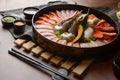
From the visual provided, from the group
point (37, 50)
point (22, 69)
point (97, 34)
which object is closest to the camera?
point (22, 69)

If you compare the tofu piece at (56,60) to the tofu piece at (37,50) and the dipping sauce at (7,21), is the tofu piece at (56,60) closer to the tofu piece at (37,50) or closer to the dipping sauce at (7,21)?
the tofu piece at (37,50)

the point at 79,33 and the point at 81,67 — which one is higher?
the point at 79,33

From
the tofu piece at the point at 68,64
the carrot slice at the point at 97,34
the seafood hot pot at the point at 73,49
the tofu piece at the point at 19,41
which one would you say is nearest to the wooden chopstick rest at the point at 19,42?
the tofu piece at the point at 19,41

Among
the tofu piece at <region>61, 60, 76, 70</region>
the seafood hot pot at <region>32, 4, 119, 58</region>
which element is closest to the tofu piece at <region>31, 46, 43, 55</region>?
the seafood hot pot at <region>32, 4, 119, 58</region>

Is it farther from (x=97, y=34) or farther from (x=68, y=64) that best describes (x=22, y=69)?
(x=97, y=34)

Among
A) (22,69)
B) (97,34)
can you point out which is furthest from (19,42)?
(97,34)

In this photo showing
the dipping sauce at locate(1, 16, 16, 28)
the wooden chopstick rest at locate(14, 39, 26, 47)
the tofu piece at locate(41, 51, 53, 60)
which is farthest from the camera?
the dipping sauce at locate(1, 16, 16, 28)

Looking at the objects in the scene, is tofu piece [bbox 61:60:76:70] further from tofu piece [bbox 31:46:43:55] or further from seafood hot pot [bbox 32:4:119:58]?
tofu piece [bbox 31:46:43:55]

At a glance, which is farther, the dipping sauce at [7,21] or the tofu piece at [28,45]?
the dipping sauce at [7,21]

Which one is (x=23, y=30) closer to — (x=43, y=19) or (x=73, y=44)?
(x=43, y=19)
